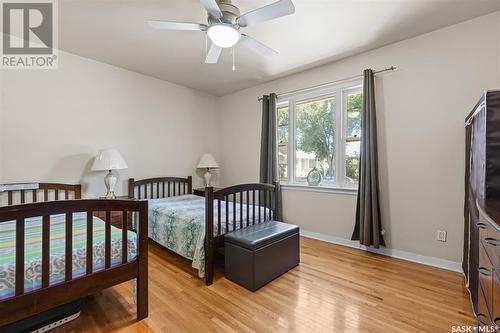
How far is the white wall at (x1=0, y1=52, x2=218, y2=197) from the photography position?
2613 mm

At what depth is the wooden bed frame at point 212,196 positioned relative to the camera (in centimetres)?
215

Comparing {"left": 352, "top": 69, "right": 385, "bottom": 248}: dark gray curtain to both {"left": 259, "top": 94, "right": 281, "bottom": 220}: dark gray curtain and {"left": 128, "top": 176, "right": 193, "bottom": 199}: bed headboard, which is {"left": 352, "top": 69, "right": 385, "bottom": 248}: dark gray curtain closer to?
{"left": 259, "top": 94, "right": 281, "bottom": 220}: dark gray curtain

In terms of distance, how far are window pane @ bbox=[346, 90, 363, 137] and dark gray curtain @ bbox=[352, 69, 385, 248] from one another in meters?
0.23

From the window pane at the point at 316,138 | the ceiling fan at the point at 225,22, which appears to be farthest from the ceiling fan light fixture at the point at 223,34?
the window pane at the point at 316,138

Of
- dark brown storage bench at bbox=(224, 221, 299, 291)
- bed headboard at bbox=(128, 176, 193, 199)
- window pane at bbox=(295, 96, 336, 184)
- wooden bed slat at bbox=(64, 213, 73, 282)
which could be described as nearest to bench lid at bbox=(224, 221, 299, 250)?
dark brown storage bench at bbox=(224, 221, 299, 291)

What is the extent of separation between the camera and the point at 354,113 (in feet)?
10.2

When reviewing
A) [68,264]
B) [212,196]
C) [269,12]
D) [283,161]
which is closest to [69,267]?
[68,264]

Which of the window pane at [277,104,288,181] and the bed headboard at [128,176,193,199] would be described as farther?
the window pane at [277,104,288,181]

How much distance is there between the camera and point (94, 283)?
4.92 feet

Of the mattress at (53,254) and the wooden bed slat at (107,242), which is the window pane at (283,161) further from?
the wooden bed slat at (107,242)

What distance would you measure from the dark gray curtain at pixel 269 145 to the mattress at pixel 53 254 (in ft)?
7.78

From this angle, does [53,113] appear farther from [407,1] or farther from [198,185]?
[407,1]

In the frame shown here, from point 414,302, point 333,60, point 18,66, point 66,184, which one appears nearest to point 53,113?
point 18,66

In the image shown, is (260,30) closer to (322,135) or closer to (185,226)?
(322,135)
